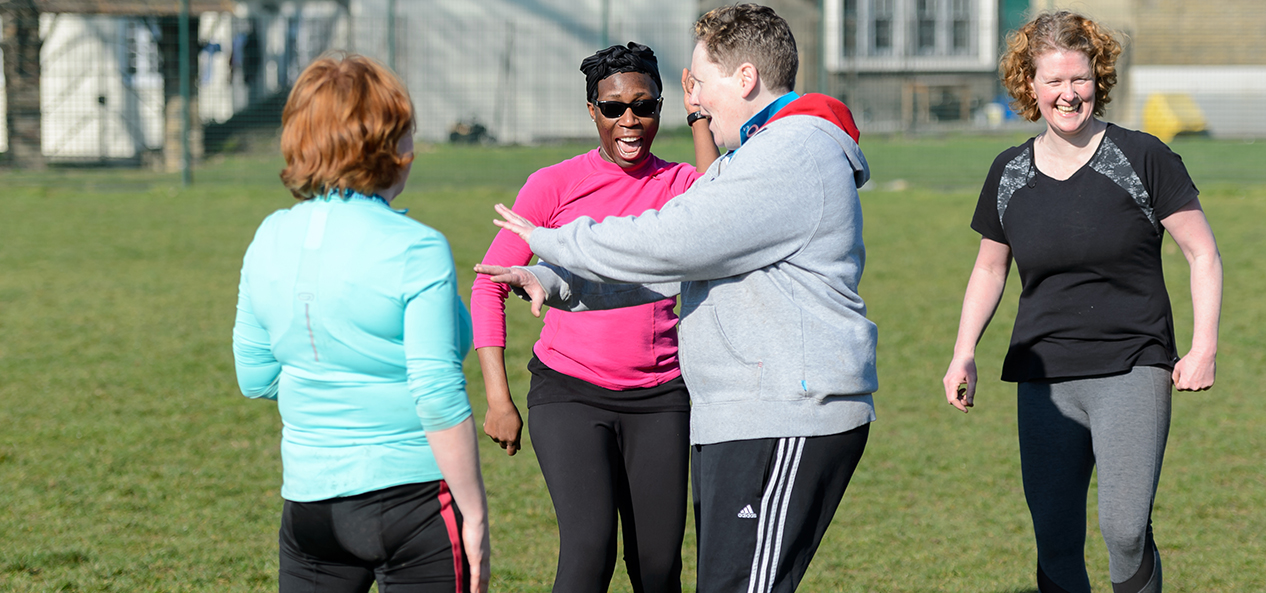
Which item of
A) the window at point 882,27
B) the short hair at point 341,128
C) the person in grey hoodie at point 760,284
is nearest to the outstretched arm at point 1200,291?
the person in grey hoodie at point 760,284

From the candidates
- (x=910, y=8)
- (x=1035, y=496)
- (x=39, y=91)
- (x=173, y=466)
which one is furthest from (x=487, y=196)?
(x=910, y=8)

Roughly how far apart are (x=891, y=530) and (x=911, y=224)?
31.9 feet

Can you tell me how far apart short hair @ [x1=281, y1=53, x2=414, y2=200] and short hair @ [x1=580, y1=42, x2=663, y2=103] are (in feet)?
4.30

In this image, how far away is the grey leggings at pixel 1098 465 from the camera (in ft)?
10.5

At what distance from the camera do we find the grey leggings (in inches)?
126

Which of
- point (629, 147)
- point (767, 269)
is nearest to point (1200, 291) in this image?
point (767, 269)

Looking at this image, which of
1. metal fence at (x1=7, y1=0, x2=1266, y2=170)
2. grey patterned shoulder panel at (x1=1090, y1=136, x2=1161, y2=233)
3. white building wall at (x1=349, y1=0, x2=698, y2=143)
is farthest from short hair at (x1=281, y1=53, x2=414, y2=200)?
white building wall at (x1=349, y1=0, x2=698, y2=143)

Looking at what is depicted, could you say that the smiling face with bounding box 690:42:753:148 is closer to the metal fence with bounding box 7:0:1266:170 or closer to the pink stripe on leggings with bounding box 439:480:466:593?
the pink stripe on leggings with bounding box 439:480:466:593

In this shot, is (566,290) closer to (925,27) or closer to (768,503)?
(768,503)

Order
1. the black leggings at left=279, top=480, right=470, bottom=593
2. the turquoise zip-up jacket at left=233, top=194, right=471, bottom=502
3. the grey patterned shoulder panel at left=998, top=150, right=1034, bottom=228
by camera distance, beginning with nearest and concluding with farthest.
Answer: the turquoise zip-up jacket at left=233, top=194, right=471, bottom=502 → the black leggings at left=279, top=480, right=470, bottom=593 → the grey patterned shoulder panel at left=998, top=150, right=1034, bottom=228

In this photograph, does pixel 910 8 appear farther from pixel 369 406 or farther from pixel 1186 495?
pixel 369 406

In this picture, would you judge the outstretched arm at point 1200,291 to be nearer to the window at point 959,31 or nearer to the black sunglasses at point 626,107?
the black sunglasses at point 626,107

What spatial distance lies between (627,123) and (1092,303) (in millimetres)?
1435

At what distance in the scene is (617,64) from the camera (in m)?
3.55
